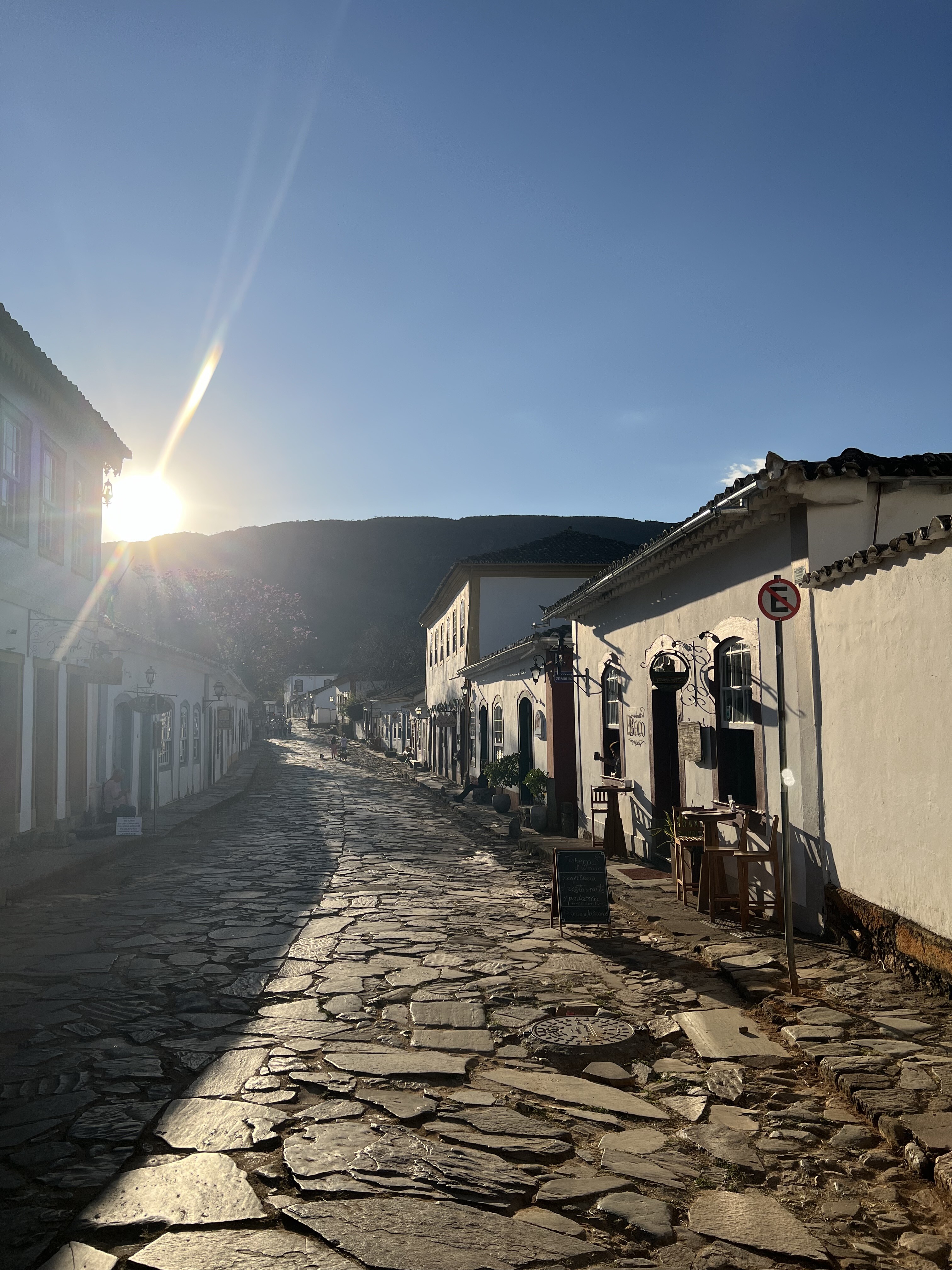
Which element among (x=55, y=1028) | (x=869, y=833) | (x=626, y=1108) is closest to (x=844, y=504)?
(x=869, y=833)

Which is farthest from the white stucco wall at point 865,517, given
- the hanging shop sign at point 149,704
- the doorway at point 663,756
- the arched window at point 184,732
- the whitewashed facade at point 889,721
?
the arched window at point 184,732

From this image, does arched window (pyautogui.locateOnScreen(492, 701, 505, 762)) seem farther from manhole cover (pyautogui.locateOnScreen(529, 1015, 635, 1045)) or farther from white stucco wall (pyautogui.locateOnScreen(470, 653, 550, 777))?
manhole cover (pyautogui.locateOnScreen(529, 1015, 635, 1045))

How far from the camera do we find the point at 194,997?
6.17 meters

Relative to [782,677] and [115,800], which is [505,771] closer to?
[115,800]

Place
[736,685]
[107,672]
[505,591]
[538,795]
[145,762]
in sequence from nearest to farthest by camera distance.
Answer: [736,685]
[107,672]
[538,795]
[145,762]
[505,591]

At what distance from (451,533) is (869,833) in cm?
13755

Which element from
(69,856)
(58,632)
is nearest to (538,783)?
(69,856)

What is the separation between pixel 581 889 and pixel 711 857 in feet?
4.00

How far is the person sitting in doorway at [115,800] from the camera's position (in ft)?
51.0

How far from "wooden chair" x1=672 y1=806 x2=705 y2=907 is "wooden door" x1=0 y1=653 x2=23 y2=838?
863cm

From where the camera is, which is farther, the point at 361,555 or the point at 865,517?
the point at 361,555

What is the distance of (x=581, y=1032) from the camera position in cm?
550

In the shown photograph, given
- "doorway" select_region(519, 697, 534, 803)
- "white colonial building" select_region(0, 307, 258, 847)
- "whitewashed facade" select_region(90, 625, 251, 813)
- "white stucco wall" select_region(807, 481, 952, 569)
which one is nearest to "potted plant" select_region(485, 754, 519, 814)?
"doorway" select_region(519, 697, 534, 803)

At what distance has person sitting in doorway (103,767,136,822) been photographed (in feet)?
51.0
